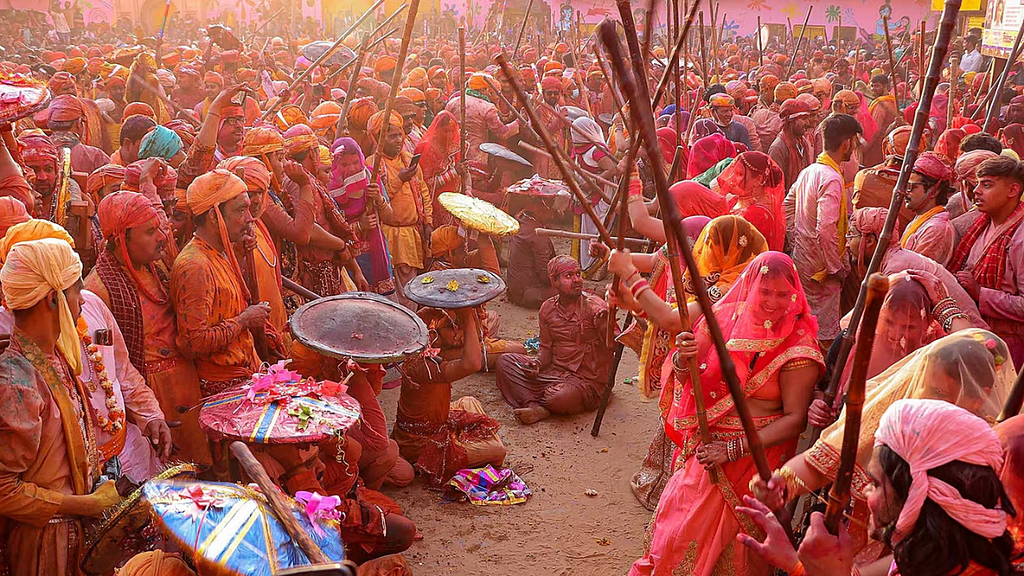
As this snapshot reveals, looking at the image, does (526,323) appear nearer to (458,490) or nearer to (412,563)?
(458,490)

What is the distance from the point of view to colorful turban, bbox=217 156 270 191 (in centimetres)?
472

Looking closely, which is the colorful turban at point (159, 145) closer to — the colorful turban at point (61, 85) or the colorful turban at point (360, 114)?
the colorful turban at point (360, 114)

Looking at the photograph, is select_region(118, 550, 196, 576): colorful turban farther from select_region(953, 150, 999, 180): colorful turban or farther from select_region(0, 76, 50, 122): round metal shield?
select_region(953, 150, 999, 180): colorful turban

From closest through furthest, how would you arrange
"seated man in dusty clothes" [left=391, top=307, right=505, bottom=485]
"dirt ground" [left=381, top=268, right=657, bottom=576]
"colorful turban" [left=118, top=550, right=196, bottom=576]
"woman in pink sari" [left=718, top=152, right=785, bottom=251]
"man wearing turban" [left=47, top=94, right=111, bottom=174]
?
"colorful turban" [left=118, top=550, right=196, bottom=576], "dirt ground" [left=381, top=268, right=657, bottom=576], "woman in pink sari" [left=718, top=152, right=785, bottom=251], "seated man in dusty clothes" [left=391, top=307, right=505, bottom=485], "man wearing turban" [left=47, top=94, right=111, bottom=174]

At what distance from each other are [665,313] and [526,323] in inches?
198

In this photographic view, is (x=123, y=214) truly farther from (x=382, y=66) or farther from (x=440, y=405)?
(x=382, y=66)

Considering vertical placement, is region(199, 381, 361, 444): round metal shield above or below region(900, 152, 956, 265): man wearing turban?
below

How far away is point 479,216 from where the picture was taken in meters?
5.96

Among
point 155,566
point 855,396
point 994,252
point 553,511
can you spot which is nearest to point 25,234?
point 155,566

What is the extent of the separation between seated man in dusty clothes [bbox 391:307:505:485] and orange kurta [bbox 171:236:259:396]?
1.21 metres

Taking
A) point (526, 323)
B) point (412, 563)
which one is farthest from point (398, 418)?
point (526, 323)

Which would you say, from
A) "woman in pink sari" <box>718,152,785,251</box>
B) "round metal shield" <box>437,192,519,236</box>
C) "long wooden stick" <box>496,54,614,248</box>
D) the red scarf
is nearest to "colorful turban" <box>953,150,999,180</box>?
the red scarf

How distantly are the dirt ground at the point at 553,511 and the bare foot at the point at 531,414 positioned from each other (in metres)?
0.05

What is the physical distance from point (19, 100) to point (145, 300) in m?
1.09
